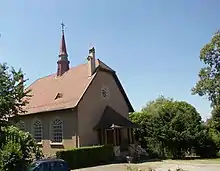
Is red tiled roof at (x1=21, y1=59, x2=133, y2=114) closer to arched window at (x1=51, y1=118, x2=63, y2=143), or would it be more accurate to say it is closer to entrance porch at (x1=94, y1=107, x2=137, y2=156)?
arched window at (x1=51, y1=118, x2=63, y2=143)

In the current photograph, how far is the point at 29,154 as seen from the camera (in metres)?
20.8

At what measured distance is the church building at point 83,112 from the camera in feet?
101

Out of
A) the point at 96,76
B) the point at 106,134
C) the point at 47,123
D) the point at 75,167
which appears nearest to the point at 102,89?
the point at 96,76

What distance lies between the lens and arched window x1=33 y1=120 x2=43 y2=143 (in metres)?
34.4

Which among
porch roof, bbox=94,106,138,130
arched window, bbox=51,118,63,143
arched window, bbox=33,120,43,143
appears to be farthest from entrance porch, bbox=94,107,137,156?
arched window, bbox=33,120,43,143

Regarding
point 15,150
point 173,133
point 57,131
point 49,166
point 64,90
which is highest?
point 64,90

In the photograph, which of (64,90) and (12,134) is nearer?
(12,134)

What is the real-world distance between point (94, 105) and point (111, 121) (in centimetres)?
240

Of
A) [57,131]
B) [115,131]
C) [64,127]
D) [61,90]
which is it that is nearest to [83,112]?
[64,127]

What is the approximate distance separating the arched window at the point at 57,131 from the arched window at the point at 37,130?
91.8 inches

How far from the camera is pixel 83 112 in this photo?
31.0m

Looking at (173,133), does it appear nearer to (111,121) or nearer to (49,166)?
(111,121)

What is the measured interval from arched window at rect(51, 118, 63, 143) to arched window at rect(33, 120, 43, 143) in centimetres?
233

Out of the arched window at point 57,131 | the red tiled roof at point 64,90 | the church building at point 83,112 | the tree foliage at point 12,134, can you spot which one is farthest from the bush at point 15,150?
the arched window at point 57,131
